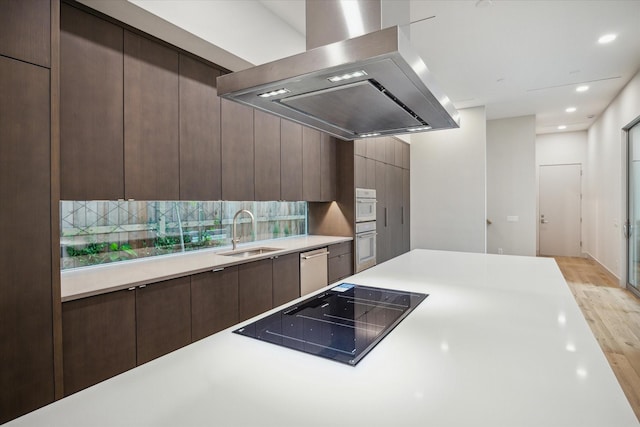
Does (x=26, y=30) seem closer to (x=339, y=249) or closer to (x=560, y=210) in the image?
(x=339, y=249)

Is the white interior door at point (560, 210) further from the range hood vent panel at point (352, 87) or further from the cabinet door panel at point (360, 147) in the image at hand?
the range hood vent panel at point (352, 87)

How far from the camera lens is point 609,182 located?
586 cm

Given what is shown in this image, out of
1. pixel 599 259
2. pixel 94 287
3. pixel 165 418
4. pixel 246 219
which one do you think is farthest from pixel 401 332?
pixel 599 259

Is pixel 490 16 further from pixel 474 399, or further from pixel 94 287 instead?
pixel 94 287

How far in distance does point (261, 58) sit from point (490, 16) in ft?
6.90

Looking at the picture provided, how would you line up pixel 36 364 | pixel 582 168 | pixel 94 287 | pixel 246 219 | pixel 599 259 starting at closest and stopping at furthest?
1. pixel 36 364
2. pixel 94 287
3. pixel 246 219
4. pixel 599 259
5. pixel 582 168

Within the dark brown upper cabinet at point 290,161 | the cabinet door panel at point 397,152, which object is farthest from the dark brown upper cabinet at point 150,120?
the cabinet door panel at point 397,152

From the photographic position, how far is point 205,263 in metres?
2.68

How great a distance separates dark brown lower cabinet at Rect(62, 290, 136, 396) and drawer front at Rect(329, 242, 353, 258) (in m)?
2.48

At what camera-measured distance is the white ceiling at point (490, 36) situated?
107 inches

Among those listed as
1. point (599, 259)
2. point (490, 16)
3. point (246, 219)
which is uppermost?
point (490, 16)

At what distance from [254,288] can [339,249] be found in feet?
5.20

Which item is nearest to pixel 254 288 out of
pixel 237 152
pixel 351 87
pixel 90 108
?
pixel 237 152

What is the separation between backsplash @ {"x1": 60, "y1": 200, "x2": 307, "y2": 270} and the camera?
7.90 ft
